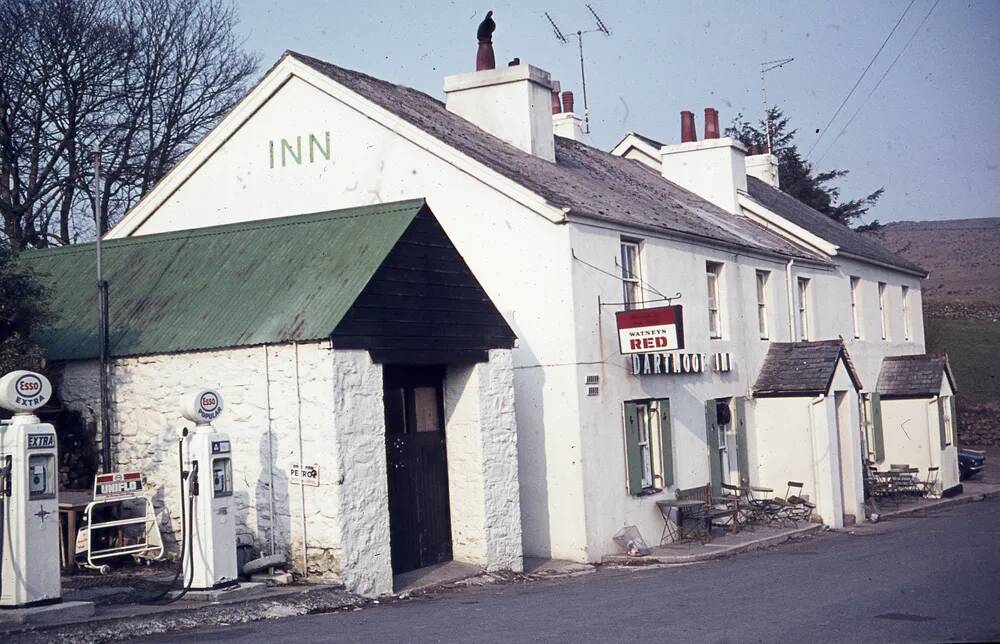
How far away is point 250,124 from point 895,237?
283 ft

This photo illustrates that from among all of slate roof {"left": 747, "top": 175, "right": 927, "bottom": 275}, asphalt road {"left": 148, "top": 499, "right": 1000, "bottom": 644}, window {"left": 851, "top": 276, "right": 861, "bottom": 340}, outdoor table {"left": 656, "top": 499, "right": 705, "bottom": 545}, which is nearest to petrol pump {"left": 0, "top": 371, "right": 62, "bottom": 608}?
asphalt road {"left": 148, "top": 499, "right": 1000, "bottom": 644}

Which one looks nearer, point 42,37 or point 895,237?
point 42,37

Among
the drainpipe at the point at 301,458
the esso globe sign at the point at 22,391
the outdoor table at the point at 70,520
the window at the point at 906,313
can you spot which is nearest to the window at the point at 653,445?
the drainpipe at the point at 301,458

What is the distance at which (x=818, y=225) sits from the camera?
3400 cm

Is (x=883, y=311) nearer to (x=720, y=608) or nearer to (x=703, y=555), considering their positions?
(x=703, y=555)

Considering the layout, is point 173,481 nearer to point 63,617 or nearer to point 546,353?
point 63,617

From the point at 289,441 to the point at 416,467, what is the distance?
234cm

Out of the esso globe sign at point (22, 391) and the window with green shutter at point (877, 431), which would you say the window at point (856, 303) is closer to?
the window with green shutter at point (877, 431)

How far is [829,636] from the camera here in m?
10.2

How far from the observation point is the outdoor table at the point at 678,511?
20.8 m

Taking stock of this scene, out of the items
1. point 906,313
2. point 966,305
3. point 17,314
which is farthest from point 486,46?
point 966,305

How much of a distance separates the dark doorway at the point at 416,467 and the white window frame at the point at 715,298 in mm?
8990

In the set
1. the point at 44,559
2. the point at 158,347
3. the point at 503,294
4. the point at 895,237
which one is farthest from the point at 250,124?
the point at 895,237

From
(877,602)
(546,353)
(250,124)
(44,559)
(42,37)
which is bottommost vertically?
(877,602)
